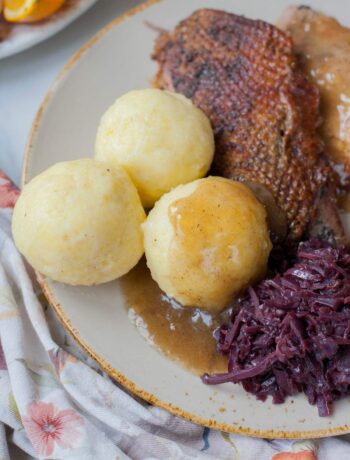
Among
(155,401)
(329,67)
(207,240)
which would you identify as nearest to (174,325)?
(155,401)

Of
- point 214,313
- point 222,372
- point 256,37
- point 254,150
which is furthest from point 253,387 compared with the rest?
point 256,37

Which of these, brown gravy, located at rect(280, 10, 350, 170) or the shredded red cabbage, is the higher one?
brown gravy, located at rect(280, 10, 350, 170)

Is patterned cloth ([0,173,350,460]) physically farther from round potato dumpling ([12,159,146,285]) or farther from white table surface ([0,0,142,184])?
white table surface ([0,0,142,184])

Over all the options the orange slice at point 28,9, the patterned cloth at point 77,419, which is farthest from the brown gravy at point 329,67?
the patterned cloth at point 77,419

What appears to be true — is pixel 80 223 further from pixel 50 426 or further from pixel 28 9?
pixel 28 9

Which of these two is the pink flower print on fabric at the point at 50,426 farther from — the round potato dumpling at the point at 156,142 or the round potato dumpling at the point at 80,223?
the round potato dumpling at the point at 156,142

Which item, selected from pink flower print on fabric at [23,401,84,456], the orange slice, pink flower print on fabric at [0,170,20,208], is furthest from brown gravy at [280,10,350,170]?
pink flower print on fabric at [23,401,84,456]
